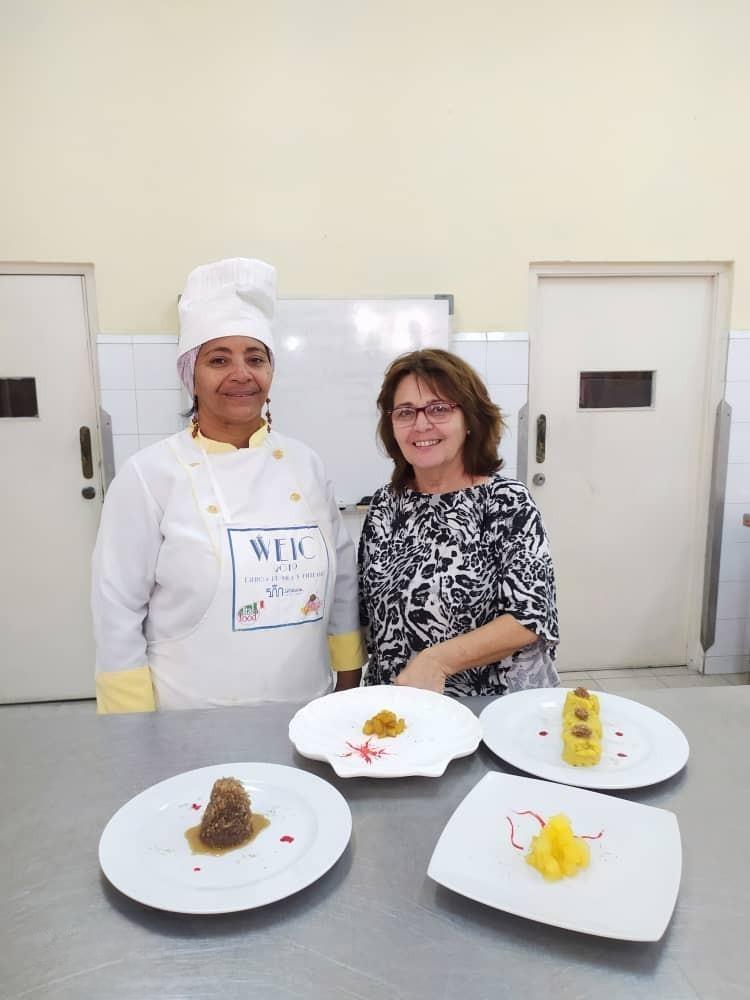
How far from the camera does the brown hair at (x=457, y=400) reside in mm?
1537

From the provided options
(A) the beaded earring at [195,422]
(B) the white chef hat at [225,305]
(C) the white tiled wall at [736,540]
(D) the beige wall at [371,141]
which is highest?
(D) the beige wall at [371,141]

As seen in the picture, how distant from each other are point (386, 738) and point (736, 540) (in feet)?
10.4

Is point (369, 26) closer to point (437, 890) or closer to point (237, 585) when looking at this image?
point (237, 585)

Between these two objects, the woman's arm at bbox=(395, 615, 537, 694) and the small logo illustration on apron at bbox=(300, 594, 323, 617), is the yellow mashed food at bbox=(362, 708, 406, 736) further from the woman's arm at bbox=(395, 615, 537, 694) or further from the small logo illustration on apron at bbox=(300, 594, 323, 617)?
the small logo illustration on apron at bbox=(300, 594, 323, 617)

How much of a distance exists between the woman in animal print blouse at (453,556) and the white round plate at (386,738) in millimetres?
191

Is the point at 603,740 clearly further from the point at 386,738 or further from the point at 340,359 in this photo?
the point at 340,359

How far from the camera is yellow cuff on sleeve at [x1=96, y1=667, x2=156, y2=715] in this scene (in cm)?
136

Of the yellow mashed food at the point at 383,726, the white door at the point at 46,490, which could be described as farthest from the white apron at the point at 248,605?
the white door at the point at 46,490

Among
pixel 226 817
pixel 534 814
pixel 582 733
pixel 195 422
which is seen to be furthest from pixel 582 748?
pixel 195 422

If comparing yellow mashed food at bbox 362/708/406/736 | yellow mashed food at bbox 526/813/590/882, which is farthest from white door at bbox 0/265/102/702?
yellow mashed food at bbox 526/813/590/882

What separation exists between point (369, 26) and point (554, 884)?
3395 mm

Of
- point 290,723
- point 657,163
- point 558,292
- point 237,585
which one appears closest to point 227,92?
point 558,292

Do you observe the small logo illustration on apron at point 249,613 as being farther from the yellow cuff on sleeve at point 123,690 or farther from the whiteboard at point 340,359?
the whiteboard at point 340,359

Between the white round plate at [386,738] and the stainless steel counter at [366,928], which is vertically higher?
the white round plate at [386,738]
